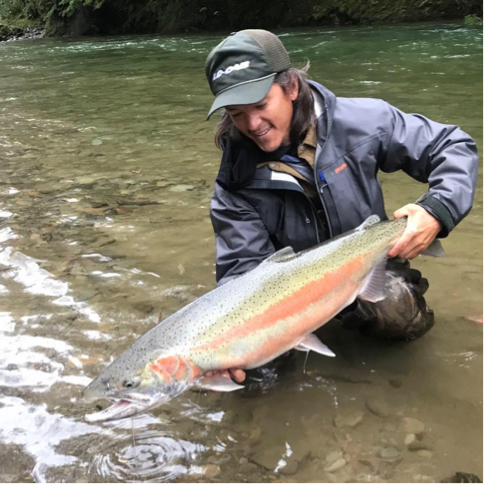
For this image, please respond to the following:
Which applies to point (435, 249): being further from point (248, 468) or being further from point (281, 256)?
point (248, 468)

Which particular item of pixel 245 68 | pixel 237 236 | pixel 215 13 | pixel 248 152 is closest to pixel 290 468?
pixel 237 236

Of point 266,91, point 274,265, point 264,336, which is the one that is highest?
point 266,91

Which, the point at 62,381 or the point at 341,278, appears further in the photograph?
the point at 62,381

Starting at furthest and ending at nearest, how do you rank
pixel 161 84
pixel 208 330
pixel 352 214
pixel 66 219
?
pixel 161 84 < pixel 66 219 < pixel 352 214 < pixel 208 330

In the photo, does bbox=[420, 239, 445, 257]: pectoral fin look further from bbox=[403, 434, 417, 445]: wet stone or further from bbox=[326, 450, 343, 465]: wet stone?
bbox=[326, 450, 343, 465]: wet stone

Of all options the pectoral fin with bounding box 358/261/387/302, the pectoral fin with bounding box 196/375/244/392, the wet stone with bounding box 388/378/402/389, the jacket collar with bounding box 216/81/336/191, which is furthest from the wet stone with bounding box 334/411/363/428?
the jacket collar with bounding box 216/81/336/191

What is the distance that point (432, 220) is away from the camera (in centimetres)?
243

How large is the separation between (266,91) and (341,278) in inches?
35.4

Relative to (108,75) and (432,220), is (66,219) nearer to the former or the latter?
(432,220)

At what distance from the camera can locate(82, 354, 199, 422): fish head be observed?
6.62ft

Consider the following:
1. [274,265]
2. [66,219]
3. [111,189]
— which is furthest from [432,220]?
[111,189]

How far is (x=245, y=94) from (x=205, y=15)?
26.4 m

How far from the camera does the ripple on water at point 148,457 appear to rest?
90.7 inches

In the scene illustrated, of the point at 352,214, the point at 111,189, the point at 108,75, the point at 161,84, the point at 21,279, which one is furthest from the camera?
the point at 108,75
